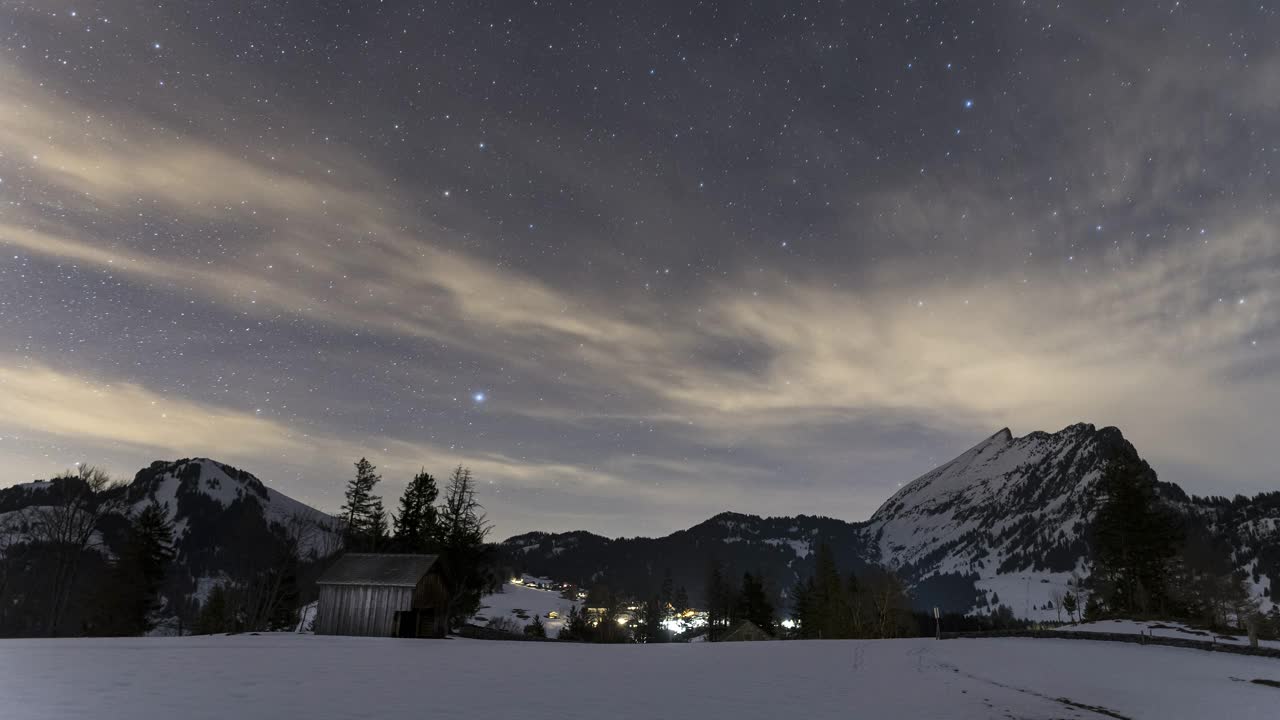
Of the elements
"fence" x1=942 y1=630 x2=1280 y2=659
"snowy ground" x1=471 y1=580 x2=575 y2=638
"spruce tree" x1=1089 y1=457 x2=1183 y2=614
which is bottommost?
"snowy ground" x1=471 y1=580 x2=575 y2=638

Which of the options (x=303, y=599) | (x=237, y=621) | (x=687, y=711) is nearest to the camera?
(x=687, y=711)

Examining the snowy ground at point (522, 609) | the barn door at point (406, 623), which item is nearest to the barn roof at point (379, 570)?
the barn door at point (406, 623)

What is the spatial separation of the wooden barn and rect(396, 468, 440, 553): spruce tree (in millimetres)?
11797

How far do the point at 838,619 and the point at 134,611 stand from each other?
81445 mm

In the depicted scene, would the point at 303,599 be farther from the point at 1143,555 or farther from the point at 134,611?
the point at 1143,555

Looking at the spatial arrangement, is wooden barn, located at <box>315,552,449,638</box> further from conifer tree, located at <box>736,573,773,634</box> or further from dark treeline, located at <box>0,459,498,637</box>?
conifer tree, located at <box>736,573,773,634</box>

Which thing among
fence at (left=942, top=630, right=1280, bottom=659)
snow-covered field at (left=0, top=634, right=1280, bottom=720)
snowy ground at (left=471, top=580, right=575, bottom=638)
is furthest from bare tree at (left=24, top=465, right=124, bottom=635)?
snowy ground at (left=471, top=580, right=575, bottom=638)

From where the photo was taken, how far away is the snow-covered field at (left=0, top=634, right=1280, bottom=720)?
12.7m

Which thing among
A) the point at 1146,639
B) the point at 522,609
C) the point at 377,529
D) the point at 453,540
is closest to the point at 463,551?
the point at 453,540

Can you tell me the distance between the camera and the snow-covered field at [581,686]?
501 inches

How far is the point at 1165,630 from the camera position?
42.2 meters

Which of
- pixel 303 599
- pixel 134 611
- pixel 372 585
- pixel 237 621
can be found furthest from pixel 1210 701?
pixel 303 599

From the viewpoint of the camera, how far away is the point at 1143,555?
201ft

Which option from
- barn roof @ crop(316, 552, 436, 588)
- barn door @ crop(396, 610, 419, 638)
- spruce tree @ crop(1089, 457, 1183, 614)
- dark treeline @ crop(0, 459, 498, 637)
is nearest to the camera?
barn door @ crop(396, 610, 419, 638)
